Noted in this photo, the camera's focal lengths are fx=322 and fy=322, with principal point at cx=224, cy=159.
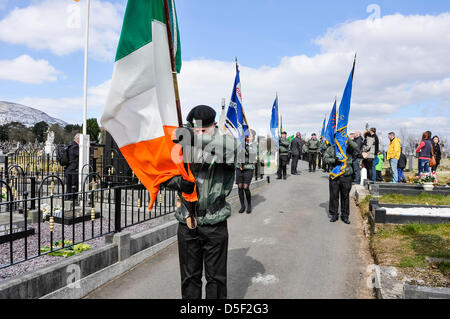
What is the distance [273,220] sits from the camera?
25.8 feet

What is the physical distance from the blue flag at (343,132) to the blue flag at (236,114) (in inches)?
97.1

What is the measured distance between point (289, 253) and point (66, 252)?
3538 mm

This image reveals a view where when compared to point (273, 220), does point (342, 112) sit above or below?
above

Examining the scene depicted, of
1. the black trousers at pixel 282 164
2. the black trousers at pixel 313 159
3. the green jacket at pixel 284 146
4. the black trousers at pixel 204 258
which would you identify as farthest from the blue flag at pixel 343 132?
the black trousers at pixel 313 159

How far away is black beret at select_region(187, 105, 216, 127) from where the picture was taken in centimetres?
288

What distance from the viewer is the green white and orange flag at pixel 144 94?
308cm

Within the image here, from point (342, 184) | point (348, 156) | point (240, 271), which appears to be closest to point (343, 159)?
point (348, 156)

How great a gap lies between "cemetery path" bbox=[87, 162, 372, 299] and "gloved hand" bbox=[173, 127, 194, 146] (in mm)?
2209

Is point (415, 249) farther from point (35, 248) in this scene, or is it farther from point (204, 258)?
point (35, 248)

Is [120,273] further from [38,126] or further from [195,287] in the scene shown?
[38,126]

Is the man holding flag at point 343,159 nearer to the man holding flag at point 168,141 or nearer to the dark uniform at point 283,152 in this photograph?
the man holding flag at point 168,141
